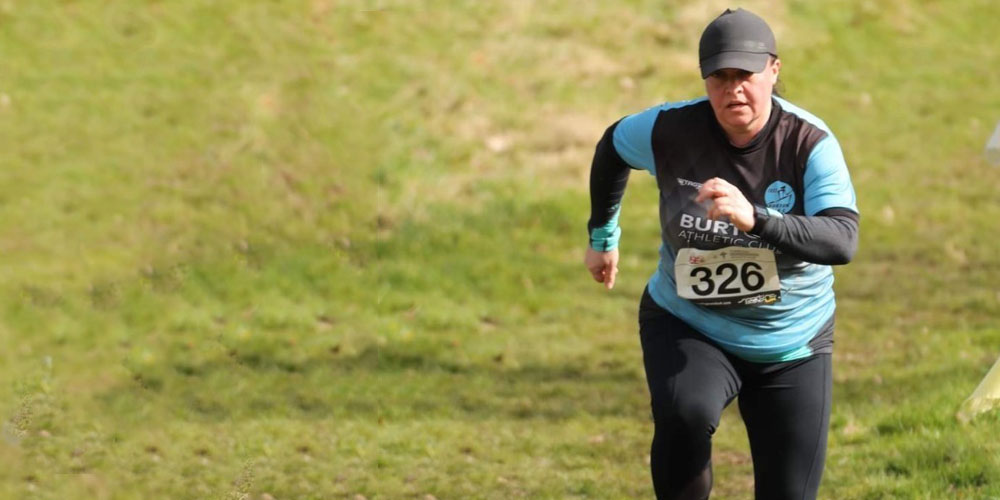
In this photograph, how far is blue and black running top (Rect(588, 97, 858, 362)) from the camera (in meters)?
4.29

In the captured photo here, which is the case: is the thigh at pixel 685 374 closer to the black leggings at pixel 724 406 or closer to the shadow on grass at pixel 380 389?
the black leggings at pixel 724 406

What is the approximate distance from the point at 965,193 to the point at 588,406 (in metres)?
6.12

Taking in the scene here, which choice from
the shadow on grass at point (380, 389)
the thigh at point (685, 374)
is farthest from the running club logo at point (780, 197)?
the shadow on grass at point (380, 389)

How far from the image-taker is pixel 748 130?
14.4 feet

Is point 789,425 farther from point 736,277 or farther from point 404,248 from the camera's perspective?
point 404,248

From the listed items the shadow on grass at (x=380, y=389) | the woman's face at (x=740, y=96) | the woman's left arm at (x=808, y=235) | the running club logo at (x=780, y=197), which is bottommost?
the shadow on grass at (x=380, y=389)

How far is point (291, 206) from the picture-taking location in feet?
36.2

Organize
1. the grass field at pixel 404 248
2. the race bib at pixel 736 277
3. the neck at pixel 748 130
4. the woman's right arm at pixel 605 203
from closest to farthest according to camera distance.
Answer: the neck at pixel 748 130
the race bib at pixel 736 277
the woman's right arm at pixel 605 203
the grass field at pixel 404 248

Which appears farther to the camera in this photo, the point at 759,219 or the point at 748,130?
the point at 748,130

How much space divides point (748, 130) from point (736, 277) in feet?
1.75

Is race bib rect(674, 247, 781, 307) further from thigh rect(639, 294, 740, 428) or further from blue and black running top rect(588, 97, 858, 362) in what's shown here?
thigh rect(639, 294, 740, 428)

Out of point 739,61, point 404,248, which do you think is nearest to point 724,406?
point 739,61

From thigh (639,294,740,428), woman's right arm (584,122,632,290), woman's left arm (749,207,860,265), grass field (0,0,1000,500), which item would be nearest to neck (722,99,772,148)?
woman's left arm (749,207,860,265)

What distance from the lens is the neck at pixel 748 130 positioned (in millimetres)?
4391
